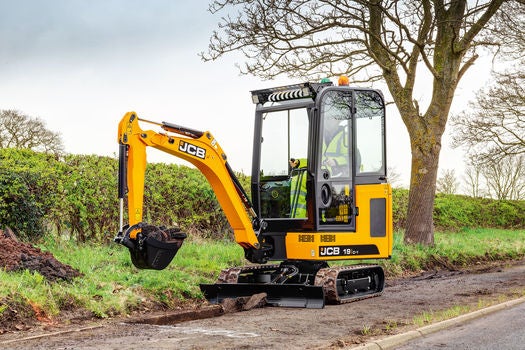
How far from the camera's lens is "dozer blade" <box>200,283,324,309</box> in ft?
31.0

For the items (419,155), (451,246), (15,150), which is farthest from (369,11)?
(15,150)

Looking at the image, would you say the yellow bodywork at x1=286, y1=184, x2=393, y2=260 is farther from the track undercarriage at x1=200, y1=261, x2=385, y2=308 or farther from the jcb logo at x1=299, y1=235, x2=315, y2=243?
the track undercarriage at x1=200, y1=261, x2=385, y2=308

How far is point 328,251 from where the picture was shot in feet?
32.7

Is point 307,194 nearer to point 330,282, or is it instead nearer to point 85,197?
point 330,282

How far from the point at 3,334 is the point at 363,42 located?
11.5 meters

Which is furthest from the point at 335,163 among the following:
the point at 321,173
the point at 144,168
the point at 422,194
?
the point at 422,194

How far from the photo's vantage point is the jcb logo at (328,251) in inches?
389

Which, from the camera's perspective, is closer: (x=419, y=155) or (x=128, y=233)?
(x=128, y=233)

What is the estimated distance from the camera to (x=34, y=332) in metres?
7.49

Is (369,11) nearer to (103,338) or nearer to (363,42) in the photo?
(363,42)

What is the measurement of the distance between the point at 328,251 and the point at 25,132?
84.0ft

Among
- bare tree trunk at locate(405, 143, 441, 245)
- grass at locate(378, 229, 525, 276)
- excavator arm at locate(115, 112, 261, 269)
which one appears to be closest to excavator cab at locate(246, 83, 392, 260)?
excavator arm at locate(115, 112, 261, 269)

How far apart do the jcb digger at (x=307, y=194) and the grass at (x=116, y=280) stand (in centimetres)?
66

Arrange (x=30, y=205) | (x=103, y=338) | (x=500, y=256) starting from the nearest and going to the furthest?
1. (x=103, y=338)
2. (x=30, y=205)
3. (x=500, y=256)
